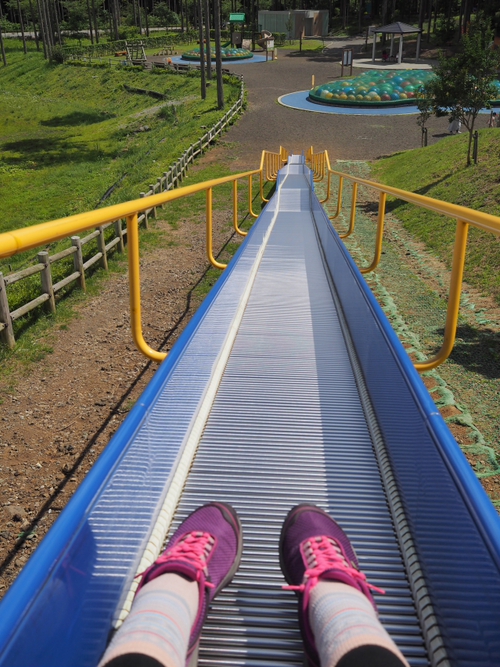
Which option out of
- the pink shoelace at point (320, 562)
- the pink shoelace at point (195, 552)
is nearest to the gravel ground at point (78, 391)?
the pink shoelace at point (195, 552)

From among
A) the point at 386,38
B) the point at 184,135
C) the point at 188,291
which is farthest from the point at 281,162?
the point at 386,38

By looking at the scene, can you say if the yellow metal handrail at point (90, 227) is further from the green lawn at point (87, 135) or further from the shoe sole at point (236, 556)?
the green lawn at point (87, 135)

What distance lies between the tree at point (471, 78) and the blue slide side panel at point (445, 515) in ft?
46.1

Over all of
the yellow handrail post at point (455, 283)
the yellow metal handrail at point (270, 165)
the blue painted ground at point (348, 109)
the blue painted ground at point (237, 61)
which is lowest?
the yellow metal handrail at point (270, 165)

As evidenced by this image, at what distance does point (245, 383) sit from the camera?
3.19 m

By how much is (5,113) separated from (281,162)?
2743 cm

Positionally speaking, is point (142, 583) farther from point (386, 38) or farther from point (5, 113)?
point (386, 38)

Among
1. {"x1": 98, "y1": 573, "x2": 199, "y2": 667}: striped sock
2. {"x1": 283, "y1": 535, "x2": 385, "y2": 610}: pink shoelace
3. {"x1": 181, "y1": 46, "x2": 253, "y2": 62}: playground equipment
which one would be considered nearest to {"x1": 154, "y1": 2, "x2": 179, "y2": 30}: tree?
{"x1": 181, "y1": 46, "x2": 253, "y2": 62}: playground equipment

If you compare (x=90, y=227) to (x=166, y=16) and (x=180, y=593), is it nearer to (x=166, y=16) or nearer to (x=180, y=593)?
(x=180, y=593)

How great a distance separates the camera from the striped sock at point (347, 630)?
1205 millimetres

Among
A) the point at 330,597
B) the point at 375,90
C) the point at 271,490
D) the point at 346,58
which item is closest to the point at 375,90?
the point at 375,90

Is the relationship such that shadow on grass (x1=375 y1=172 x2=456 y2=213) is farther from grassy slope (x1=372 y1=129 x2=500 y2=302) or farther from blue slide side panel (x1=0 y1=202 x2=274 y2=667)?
blue slide side panel (x1=0 y1=202 x2=274 y2=667)

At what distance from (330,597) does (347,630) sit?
160 millimetres

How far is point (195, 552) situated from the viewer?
63.6 inches
